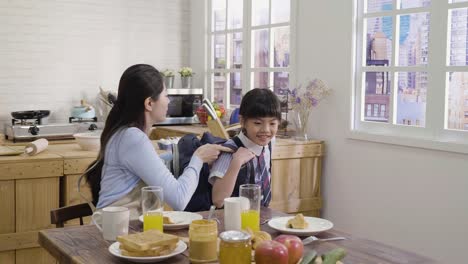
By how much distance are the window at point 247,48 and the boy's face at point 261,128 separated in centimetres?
204

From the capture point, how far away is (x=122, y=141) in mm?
2391

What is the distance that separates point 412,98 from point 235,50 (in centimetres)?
209

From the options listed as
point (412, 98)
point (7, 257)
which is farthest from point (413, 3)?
point (7, 257)

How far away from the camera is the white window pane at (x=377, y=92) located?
394 centimetres

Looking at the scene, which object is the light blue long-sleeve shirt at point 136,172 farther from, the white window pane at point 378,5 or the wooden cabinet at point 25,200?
the white window pane at point 378,5

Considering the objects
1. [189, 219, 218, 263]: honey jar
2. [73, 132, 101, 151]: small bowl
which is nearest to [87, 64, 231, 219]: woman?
[189, 219, 218, 263]: honey jar

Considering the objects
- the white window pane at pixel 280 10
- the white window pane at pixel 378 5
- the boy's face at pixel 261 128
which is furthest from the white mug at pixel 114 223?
the white window pane at pixel 280 10

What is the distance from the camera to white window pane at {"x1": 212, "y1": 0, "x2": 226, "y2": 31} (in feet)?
18.5

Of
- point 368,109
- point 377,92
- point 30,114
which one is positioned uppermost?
point 377,92

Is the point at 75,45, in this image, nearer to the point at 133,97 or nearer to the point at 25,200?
the point at 25,200

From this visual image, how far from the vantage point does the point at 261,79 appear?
5078 mm

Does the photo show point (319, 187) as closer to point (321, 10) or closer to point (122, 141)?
point (321, 10)

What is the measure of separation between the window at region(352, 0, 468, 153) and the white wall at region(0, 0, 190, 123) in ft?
8.24

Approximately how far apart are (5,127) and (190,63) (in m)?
1.94
